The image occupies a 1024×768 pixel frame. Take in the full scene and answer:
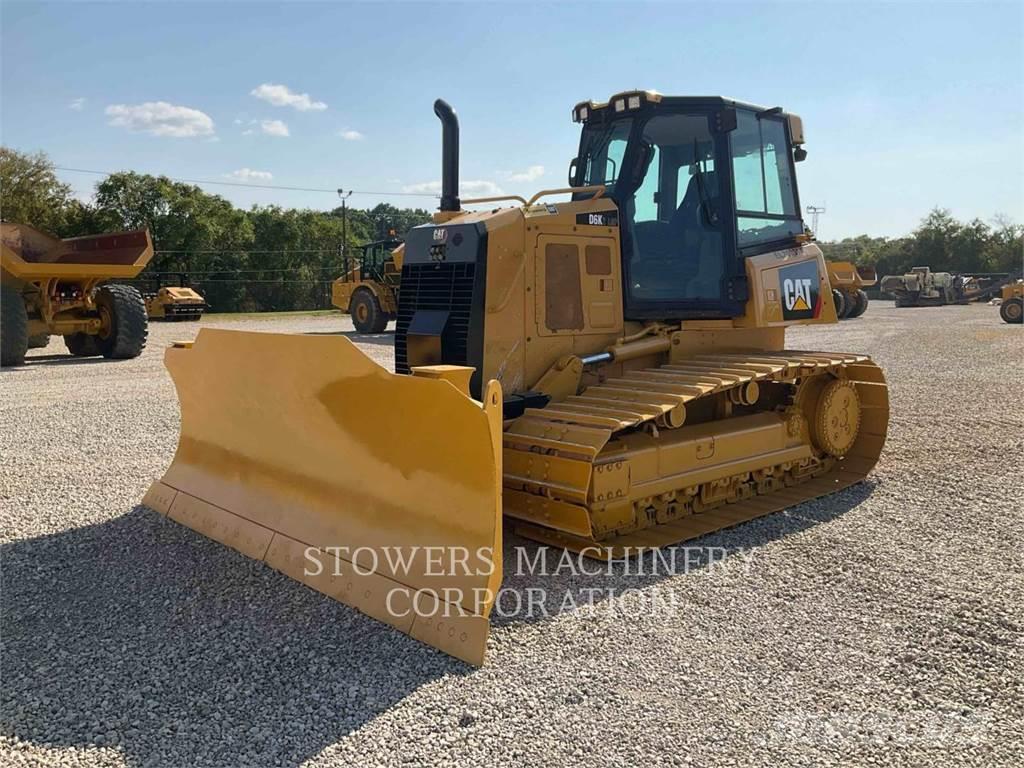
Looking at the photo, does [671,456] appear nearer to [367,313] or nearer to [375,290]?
[375,290]

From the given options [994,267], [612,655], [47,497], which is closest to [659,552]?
[612,655]

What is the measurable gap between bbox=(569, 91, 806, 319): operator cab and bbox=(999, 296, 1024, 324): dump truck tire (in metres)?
27.3

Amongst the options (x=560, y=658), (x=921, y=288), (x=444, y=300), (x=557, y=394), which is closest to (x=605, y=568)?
(x=560, y=658)

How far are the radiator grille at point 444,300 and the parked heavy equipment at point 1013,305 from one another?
29346 mm

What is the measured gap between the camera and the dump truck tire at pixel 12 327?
44.3ft

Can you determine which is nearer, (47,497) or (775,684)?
(775,684)

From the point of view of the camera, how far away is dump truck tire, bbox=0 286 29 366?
1350 cm

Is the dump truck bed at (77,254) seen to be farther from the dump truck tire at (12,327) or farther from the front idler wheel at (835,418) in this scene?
the front idler wheel at (835,418)

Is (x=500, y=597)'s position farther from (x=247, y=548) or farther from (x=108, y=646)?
(x=108, y=646)

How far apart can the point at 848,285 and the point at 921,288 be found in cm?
1392

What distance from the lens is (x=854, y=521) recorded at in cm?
568

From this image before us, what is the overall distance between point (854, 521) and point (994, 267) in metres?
64.8

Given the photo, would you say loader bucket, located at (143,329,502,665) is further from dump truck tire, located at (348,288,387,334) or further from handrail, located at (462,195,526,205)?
dump truck tire, located at (348,288,387,334)

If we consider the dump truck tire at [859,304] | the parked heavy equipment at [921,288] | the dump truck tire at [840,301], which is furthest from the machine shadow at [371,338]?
the parked heavy equipment at [921,288]
